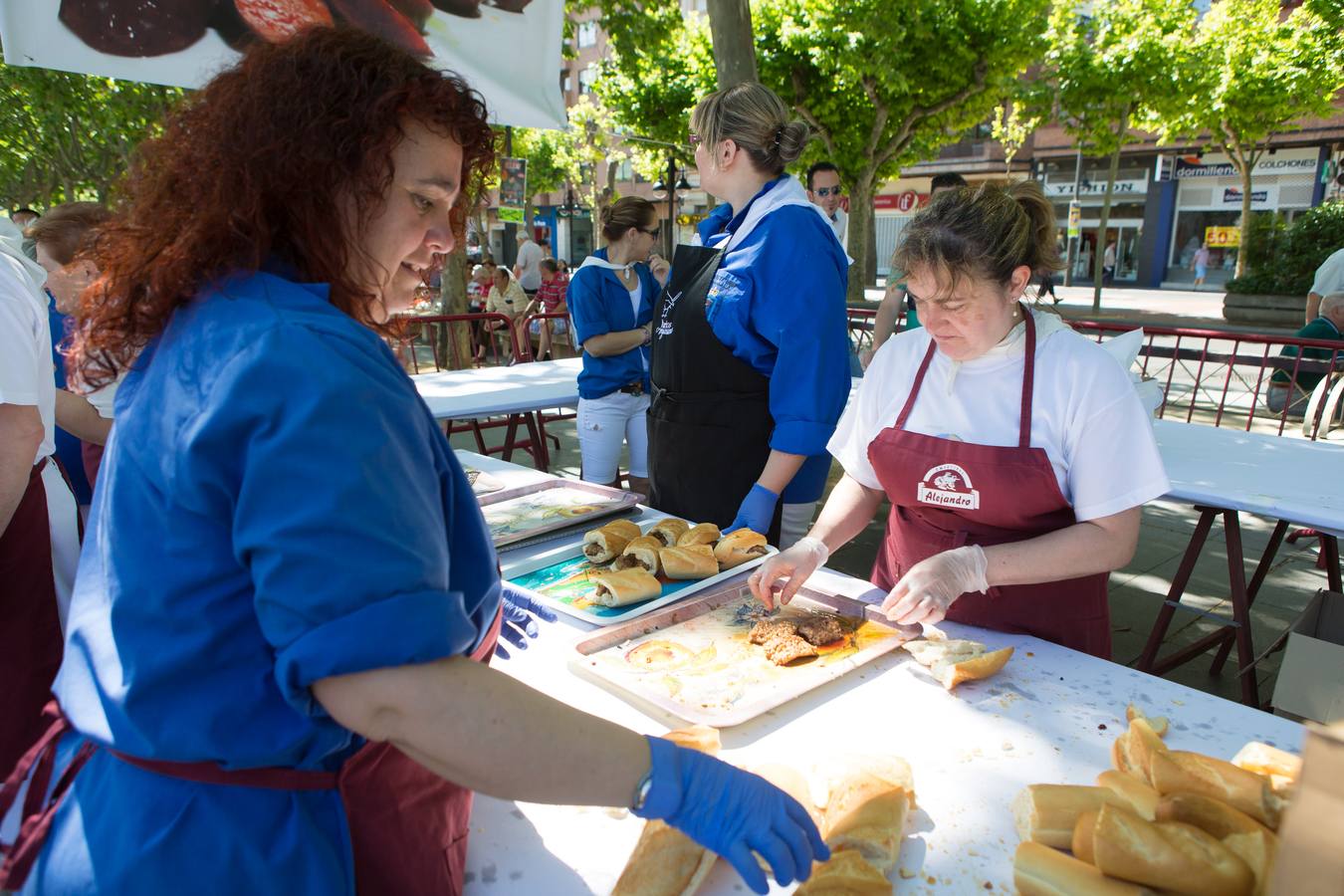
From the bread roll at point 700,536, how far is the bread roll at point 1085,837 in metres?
1.24

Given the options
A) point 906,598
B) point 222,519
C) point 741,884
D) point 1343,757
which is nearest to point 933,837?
point 741,884

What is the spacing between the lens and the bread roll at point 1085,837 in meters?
1.07

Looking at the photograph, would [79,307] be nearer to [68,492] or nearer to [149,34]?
[68,492]

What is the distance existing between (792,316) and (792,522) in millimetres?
793

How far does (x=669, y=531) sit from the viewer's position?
93.5 inches

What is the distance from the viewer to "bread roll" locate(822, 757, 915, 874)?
1.13 m

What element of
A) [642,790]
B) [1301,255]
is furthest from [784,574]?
[1301,255]

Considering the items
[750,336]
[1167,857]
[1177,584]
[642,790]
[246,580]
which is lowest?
[1177,584]

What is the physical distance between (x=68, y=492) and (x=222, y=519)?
227 cm

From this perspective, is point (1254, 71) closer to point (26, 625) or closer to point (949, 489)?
point (949, 489)

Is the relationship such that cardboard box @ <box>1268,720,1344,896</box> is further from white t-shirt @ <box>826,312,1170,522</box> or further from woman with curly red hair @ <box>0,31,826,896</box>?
white t-shirt @ <box>826,312,1170,522</box>

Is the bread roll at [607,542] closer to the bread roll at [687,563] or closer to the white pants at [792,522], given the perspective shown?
the bread roll at [687,563]

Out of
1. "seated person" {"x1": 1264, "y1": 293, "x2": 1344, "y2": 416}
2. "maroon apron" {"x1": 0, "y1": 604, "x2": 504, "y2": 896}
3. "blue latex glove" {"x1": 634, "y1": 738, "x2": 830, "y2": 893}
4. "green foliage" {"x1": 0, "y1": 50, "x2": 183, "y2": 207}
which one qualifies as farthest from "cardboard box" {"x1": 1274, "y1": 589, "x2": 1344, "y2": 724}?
"green foliage" {"x1": 0, "y1": 50, "x2": 183, "y2": 207}

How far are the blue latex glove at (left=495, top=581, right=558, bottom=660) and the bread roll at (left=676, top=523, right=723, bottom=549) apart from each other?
45 cm
